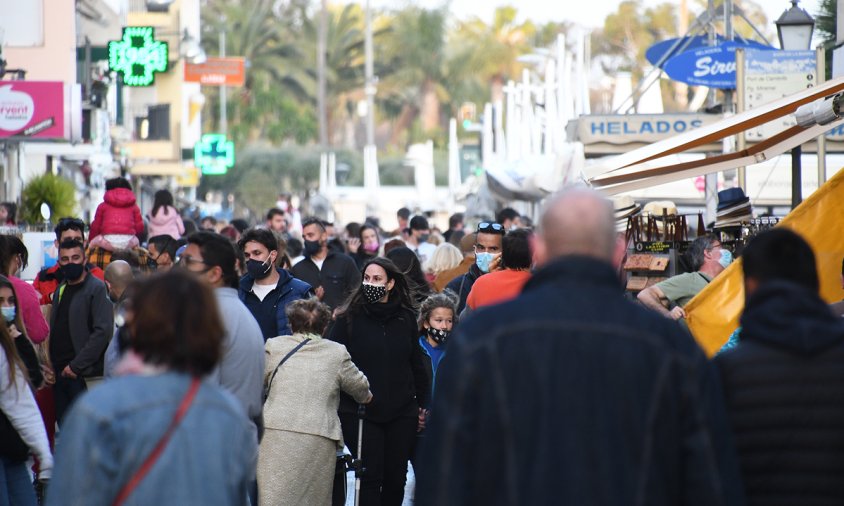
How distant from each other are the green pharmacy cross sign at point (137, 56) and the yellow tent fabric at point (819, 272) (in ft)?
69.9

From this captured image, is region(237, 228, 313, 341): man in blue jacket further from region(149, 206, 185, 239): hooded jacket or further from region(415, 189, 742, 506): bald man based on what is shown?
region(149, 206, 185, 239): hooded jacket

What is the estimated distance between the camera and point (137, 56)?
93.8 feet

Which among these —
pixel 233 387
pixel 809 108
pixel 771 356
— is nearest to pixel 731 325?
pixel 809 108

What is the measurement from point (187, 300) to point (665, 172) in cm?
715

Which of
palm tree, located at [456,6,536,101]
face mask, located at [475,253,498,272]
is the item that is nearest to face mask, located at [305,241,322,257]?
face mask, located at [475,253,498,272]

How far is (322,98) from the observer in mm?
76500

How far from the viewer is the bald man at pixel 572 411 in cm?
389

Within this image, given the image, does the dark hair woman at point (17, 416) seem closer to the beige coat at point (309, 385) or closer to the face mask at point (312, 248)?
the beige coat at point (309, 385)

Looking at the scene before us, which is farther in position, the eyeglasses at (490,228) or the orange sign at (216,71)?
the orange sign at (216,71)

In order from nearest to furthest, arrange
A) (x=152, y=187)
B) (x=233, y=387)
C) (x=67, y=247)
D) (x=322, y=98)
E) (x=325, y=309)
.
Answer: (x=233, y=387) < (x=325, y=309) < (x=67, y=247) < (x=152, y=187) < (x=322, y=98)

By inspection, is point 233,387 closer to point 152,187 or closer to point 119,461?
point 119,461

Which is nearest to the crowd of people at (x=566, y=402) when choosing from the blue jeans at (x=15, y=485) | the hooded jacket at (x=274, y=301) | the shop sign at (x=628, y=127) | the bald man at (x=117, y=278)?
the blue jeans at (x=15, y=485)

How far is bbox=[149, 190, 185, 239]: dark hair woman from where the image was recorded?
17.3 m

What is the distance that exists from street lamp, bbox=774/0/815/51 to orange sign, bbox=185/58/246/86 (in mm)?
29039
